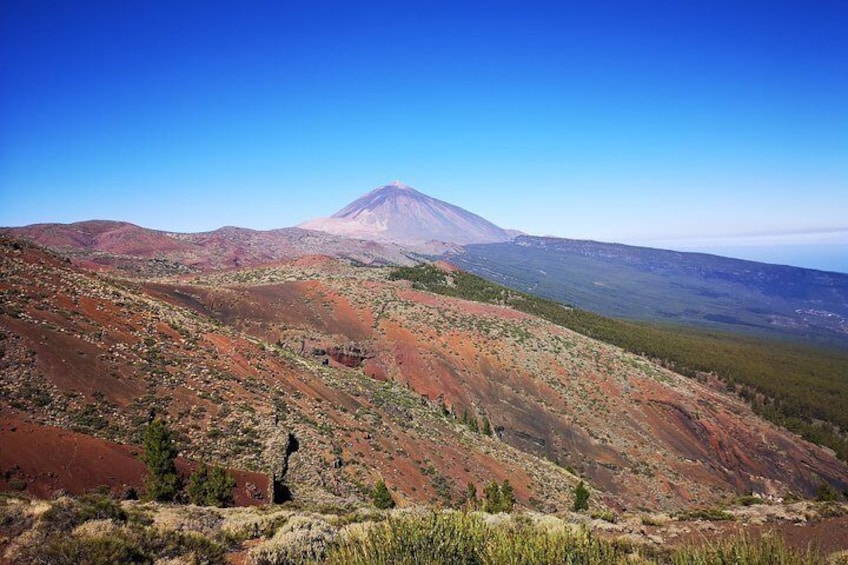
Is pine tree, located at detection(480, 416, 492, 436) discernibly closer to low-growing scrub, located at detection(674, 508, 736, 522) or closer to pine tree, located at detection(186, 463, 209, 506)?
low-growing scrub, located at detection(674, 508, 736, 522)

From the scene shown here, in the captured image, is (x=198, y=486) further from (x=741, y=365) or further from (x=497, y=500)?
(x=741, y=365)

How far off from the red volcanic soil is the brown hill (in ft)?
3.15

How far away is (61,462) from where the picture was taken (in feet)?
49.7

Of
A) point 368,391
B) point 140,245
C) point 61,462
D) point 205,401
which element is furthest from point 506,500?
point 140,245

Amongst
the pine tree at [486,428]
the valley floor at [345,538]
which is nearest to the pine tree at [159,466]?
the valley floor at [345,538]

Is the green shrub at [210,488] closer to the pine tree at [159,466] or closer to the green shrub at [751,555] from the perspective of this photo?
the pine tree at [159,466]

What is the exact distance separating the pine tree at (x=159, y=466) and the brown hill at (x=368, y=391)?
7.57 ft

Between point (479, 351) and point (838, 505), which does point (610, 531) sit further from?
point (479, 351)

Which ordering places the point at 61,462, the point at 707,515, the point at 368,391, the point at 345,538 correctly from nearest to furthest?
the point at 345,538 → the point at 61,462 → the point at 707,515 → the point at 368,391

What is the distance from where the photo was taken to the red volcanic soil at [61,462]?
13992mm

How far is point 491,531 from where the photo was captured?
7.47m

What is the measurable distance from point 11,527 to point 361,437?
835 inches

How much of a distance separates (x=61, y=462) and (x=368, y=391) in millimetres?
23786

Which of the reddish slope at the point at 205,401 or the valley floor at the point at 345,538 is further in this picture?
the reddish slope at the point at 205,401
